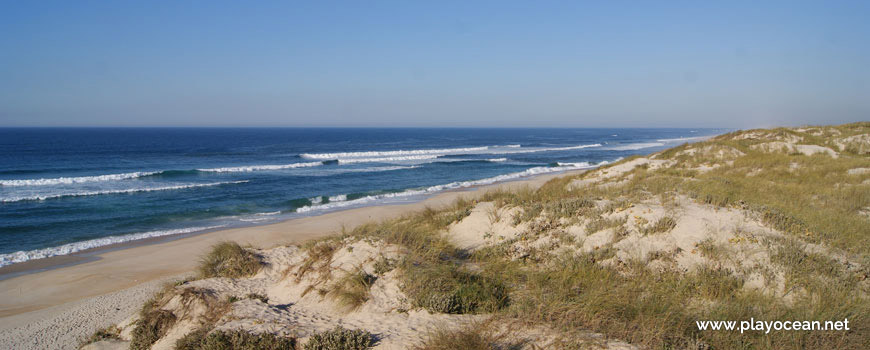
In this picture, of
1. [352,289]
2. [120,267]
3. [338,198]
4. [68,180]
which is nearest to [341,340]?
[352,289]

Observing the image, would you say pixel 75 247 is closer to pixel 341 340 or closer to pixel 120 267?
pixel 120 267

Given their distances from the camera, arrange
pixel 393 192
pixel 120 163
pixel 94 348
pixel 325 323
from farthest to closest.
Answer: pixel 120 163 → pixel 393 192 → pixel 94 348 → pixel 325 323

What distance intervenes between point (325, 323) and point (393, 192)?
68.1ft

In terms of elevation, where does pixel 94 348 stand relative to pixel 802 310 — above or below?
below

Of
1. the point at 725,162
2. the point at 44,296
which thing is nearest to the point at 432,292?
the point at 44,296

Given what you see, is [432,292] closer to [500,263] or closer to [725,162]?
[500,263]

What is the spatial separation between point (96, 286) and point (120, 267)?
1.58 m

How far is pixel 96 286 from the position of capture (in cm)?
1059

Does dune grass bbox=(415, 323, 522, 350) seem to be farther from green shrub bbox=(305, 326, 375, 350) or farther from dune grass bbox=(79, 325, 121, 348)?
dune grass bbox=(79, 325, 121, 348)

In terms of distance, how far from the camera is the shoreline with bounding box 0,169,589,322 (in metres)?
9.83

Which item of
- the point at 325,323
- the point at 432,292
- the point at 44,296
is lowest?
the point at 44,296

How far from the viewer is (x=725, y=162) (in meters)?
16.6

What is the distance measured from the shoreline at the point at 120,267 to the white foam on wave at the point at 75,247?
0.57m

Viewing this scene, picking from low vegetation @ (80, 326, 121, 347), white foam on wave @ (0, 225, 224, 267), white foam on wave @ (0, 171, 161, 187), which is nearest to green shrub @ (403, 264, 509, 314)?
low vegetation @ (80, 326, 121, 347)
